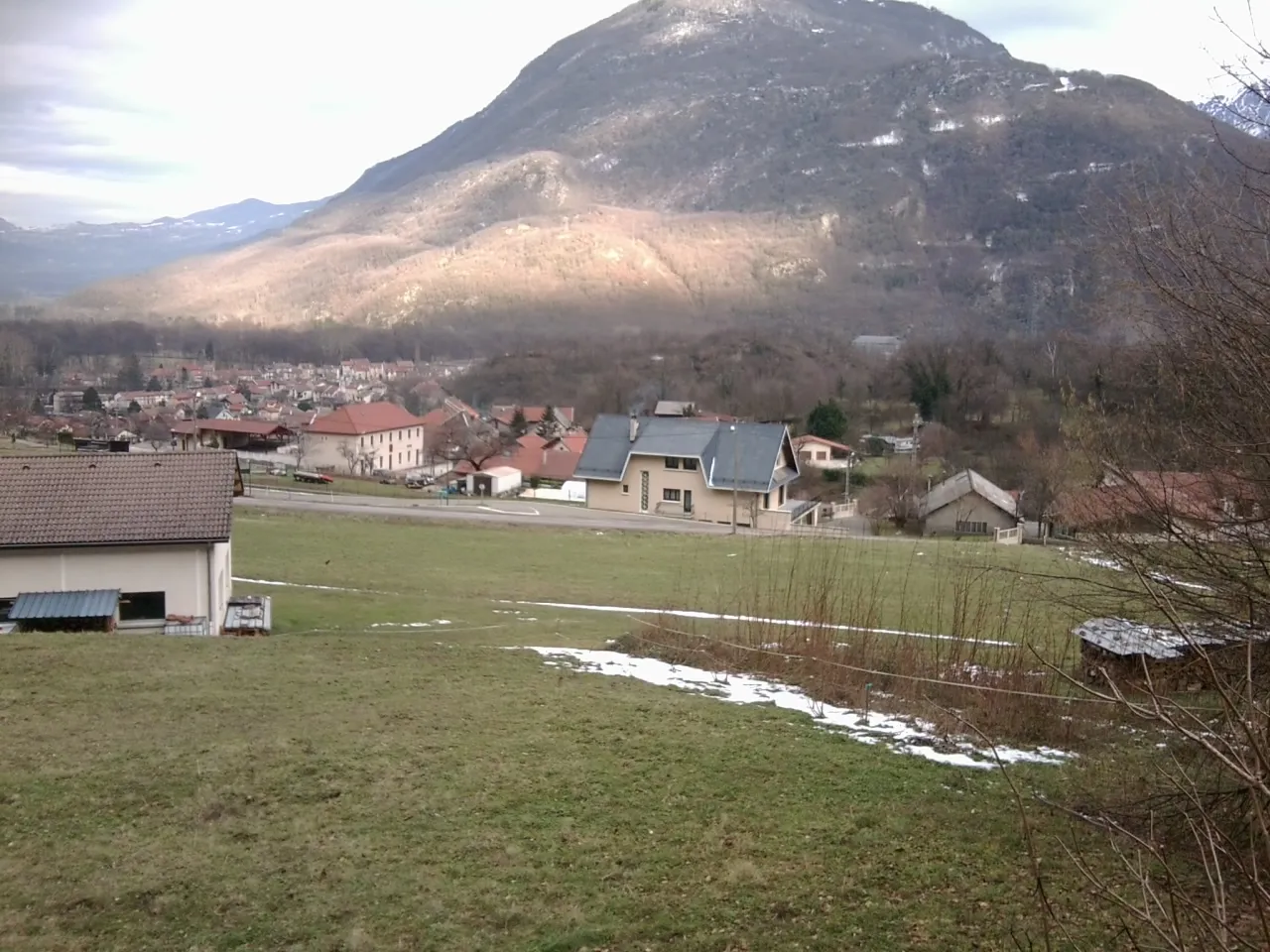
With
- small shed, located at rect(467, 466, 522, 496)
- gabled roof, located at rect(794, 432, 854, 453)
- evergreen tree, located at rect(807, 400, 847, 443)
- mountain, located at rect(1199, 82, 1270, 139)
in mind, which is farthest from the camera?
evergreen tree, located at rect(807, 400, 847, 443)

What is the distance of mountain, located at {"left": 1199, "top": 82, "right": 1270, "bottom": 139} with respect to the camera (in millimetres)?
5871

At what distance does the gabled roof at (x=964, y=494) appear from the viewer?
49.1m

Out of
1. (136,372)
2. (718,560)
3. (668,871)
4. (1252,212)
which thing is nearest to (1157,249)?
(1252,212)

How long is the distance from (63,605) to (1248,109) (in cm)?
1836

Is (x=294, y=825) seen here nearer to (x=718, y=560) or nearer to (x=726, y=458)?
(x=718, y=560)

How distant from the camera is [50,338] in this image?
16900 centimetres

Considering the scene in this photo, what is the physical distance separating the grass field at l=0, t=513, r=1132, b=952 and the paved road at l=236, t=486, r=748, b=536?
26.9 m

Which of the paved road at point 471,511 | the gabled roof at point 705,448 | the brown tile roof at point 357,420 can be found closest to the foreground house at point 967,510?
the gabled roof at point 705,448

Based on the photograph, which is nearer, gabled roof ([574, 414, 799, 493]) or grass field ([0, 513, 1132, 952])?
grass field ([0, 513, 1132, 952])

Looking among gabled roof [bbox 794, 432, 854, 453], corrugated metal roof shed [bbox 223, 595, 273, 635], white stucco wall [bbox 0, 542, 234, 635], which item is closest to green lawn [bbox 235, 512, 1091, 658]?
corrugated metal roof shed [bbox 223, 595, 273, 635]

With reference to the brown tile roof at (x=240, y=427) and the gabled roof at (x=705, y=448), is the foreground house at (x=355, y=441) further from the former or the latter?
the gabled roof at (x=705, y=448)

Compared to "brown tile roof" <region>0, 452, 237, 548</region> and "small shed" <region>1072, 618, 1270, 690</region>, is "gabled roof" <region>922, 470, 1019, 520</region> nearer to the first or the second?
"brown tile roof" <region>0, 452, 237, 548</region>

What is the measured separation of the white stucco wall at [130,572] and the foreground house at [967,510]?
126 ft

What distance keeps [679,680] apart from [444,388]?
5101 inches
